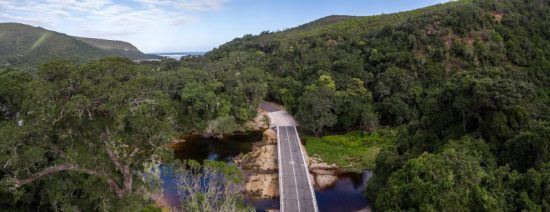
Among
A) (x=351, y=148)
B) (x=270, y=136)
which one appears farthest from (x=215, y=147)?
(x=351, y=148)

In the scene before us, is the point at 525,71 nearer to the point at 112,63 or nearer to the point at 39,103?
the point at 112,63

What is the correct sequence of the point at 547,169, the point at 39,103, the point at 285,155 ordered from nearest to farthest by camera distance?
the point at 39,103 → the point at 547,169 → the point at 285,155

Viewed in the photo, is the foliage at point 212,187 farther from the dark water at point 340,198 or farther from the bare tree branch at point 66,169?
the dark water at point 340,198

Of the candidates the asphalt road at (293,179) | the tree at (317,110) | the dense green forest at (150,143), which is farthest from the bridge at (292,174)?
the dense green forest at (150,143)

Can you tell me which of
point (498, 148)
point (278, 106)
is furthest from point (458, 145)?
point (278, 106)

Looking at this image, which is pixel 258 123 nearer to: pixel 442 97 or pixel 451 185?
pixel 442 97

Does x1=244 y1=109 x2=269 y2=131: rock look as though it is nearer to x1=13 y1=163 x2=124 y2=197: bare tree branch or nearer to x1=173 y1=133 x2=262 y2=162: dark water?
x1=173 y1=133 x2=262 y2=162: dark water

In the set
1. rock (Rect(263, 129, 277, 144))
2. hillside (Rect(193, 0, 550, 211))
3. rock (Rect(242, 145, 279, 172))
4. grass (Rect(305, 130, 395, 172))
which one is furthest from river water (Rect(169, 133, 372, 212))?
hillside (Rect(193, 0, 550, 211))
